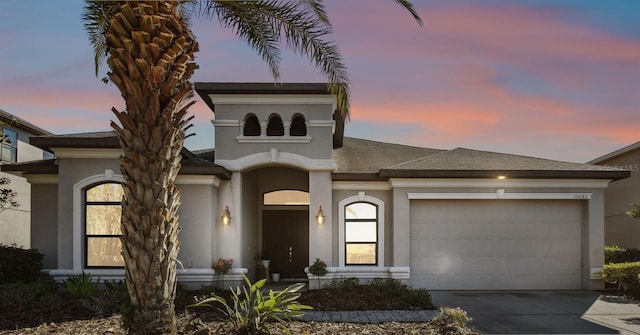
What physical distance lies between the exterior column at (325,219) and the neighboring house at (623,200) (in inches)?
418

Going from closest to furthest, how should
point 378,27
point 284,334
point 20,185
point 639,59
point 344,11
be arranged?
point 284,334 → point 344,11 → point 378,27 → point 639,59 → point 20,185

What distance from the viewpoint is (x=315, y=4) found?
862 cm

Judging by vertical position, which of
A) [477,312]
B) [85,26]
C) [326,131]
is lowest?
[477,312]

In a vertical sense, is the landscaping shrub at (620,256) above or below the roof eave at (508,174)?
below

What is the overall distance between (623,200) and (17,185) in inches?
1010

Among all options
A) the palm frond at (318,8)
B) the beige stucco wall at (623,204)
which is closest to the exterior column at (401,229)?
the palm frond at (318,8)

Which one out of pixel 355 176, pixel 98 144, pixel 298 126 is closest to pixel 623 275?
pixel 355 176

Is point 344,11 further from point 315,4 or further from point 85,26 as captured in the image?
point 85,26

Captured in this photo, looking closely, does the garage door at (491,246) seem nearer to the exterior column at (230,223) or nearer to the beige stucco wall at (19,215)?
the exterior column at (230,223)

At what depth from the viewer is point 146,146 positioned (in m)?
7.10

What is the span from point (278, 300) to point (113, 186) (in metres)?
7.64

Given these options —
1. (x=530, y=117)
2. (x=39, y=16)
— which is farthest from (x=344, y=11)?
(x=530, y=117)

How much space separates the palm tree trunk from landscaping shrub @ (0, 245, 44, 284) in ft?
25.4

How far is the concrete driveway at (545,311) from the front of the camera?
31.6 feet
